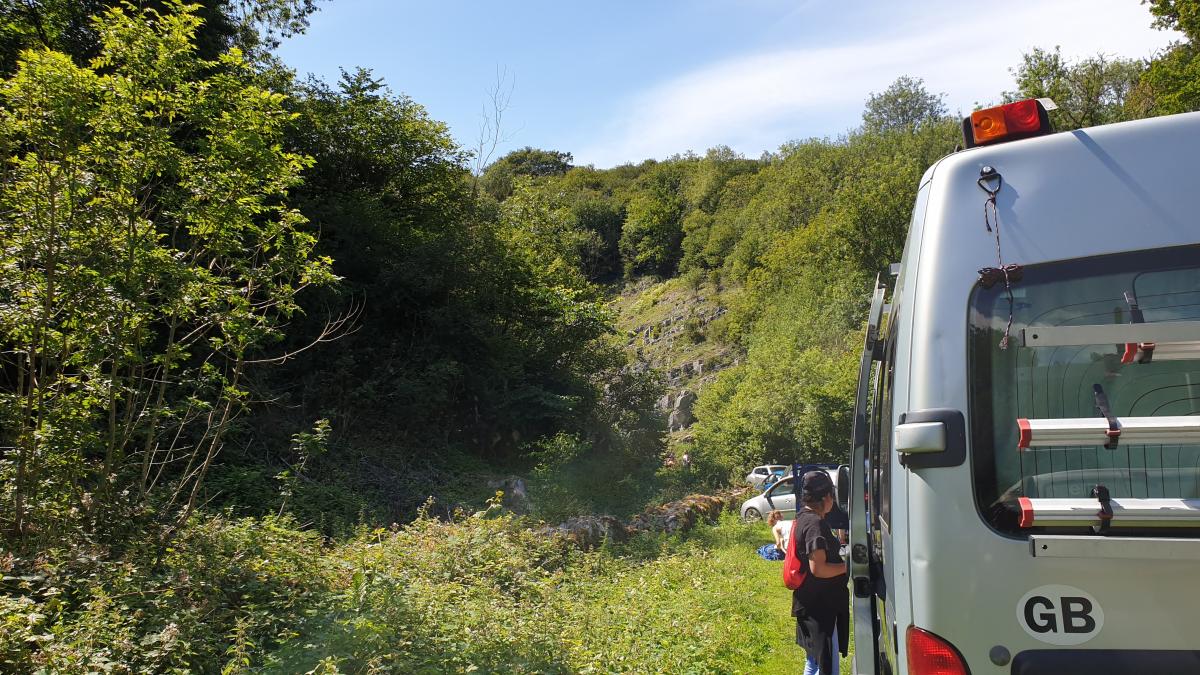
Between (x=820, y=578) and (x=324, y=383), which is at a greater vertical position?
(x=324, y=383)

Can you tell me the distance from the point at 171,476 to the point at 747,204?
55.2m

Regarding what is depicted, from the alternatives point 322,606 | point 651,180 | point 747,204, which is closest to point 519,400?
point 322,606

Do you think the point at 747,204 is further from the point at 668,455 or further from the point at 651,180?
the point at 668,455

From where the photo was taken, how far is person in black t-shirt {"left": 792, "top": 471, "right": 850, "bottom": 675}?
4.99m

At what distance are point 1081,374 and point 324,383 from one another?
18284 millimetres

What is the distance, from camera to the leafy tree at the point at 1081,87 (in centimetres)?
2555

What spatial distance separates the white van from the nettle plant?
675 cm

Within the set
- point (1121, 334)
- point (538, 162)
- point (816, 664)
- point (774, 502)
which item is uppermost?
point (538, 162)

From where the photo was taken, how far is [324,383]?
61.0ft

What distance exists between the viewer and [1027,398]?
92.4 inches

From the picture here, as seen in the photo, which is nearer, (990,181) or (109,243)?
(990,181)

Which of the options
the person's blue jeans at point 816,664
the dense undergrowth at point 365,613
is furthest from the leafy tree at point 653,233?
the person's blue jeans at point 816,664

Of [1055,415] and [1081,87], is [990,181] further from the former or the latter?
Answer: [1081,87]

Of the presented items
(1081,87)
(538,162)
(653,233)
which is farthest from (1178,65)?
(538,162)
